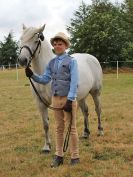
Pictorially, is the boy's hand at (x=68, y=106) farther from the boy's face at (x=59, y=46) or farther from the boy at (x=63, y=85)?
the boy's face at (x=59, y=46)

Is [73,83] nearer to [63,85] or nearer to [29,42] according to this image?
[63,85]

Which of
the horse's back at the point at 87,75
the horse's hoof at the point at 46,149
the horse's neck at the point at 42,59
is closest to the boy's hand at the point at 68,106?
the horse's neck at the point at 42,59

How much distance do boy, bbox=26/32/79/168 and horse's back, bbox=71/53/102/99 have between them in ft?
4.12

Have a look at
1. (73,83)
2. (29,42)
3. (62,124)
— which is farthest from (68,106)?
(29,42)

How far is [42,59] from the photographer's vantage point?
21.3 ft

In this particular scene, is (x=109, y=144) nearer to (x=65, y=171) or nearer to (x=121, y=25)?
(x=65, y=171)

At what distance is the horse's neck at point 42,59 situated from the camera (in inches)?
254

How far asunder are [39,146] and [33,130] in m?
1.70

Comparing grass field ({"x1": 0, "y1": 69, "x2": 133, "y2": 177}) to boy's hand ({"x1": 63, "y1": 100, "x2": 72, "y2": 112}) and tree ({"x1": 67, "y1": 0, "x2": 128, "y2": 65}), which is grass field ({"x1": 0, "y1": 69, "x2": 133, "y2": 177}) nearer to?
boy's hand ({"x1": 63, "y1": 100, "x2": 72, "y2": 112})

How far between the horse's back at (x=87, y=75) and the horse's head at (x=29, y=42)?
125 centimetres

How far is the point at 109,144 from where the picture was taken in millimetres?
7195

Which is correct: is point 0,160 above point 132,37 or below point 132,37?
below

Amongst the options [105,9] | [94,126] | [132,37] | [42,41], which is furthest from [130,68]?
[42,41]

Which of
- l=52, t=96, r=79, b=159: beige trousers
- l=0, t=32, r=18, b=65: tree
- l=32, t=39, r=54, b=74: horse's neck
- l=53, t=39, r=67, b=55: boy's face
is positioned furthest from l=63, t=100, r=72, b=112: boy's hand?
l=0, t=32, r=18, b=65: tree
